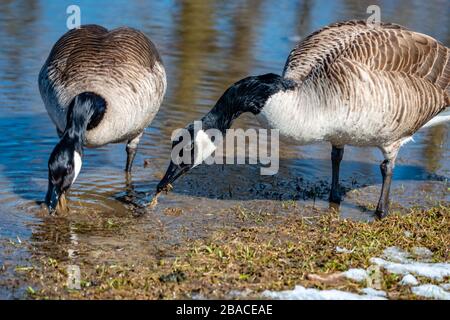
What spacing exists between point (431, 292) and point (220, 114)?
304cm

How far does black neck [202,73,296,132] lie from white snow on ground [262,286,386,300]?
2.54 meters

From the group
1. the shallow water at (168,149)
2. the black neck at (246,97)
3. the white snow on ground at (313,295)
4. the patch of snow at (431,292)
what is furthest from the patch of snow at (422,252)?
the black neck at (246,97)

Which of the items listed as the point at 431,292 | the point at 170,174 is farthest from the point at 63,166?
the point at 431,292

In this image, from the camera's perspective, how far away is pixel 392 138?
8773mm

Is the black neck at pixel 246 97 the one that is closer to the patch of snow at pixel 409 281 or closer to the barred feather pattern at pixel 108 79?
the barred feather pattern at pixel 108 79

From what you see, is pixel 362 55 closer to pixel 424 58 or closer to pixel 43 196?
pixel 424 58

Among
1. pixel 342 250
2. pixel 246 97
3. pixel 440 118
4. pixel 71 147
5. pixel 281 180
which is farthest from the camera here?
pixel 281 180

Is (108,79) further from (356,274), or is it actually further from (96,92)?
(356,274)

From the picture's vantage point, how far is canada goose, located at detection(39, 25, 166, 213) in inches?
304

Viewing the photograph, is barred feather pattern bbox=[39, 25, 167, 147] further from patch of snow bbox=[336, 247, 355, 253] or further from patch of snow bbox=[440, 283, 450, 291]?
patch of snow bbox=[440, 283, 450, 291]

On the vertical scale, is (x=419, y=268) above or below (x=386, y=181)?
above

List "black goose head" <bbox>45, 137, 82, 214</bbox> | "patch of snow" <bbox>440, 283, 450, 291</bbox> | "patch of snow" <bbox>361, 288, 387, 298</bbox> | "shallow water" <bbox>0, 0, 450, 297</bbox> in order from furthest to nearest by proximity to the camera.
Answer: "shallow water" <bbox>0, 0, 450, 297</bbox>, "black goose head" <bbox>45, 137, 82, 214</bbox>, "patch of snow" <bbox>440, 283, 450, 291</bbox>, "patch of snow" <bbox>361, 288, 387, 298</bbox>

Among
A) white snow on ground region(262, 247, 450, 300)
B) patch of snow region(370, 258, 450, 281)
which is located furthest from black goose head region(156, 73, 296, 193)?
patch of snow region(370, 258, 450, 281)

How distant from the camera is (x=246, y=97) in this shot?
8156 millimetres
